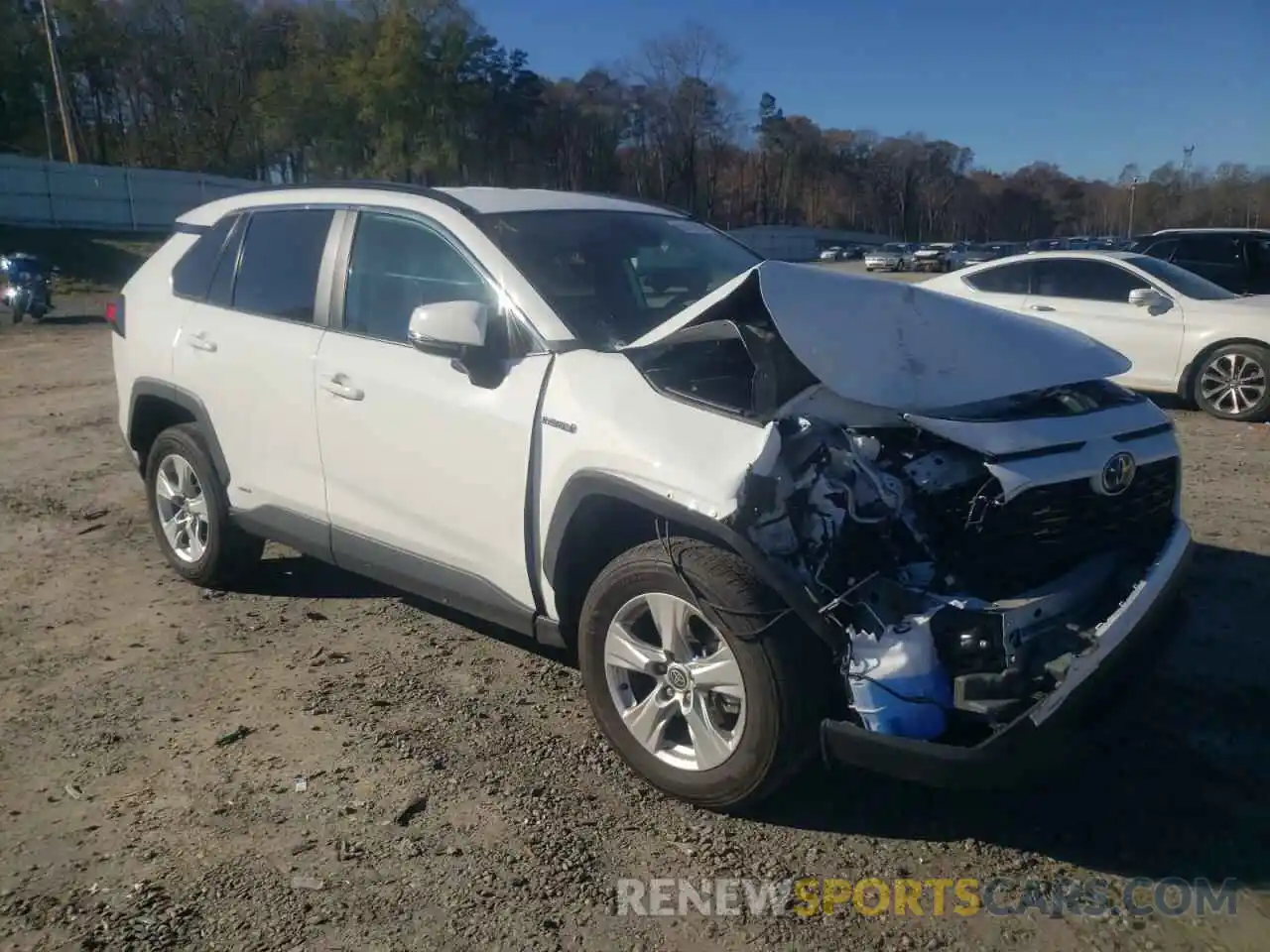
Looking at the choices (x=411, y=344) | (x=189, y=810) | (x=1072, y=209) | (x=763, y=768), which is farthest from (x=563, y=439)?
(x=1072, y=209)

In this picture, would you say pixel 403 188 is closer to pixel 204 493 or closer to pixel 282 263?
pixel 282 263

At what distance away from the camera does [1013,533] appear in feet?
9.93

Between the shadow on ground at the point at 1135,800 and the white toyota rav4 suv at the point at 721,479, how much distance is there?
14.7 inches

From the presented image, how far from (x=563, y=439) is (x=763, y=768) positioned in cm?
123

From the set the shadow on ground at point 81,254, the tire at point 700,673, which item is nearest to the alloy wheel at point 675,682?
the tire at point 700,673

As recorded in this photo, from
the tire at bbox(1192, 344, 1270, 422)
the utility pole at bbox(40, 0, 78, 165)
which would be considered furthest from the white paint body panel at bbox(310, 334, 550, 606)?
the utility pole at bbox(40, 0, 78, 165)

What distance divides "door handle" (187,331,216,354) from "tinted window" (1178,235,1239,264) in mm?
11765

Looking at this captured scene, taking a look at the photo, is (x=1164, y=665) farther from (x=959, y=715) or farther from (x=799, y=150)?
(x=799, y=150)

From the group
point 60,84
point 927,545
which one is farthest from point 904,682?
point 60,84

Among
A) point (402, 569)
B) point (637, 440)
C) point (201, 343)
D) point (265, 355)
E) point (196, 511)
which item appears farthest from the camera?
point (196, 511)

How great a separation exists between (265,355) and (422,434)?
3.77 feet

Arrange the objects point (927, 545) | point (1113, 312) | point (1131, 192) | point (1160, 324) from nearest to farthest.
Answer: point (927, 545) → point (1160, 324) → point (1113, 312) → point (1131, 192)

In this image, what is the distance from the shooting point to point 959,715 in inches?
111

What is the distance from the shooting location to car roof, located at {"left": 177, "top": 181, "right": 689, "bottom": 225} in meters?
4.29
